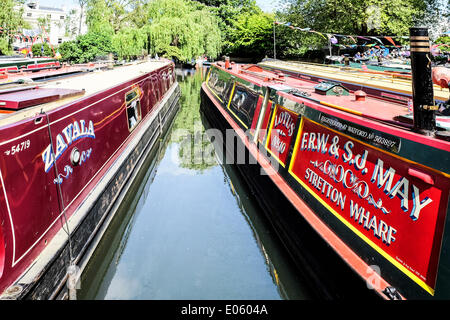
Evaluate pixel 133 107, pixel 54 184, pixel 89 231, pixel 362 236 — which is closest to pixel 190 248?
pixel 89 231

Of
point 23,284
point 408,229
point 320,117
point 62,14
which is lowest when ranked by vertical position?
point 23,284

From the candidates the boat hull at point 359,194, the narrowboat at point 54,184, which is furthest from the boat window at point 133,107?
the boat hull at point 359,194

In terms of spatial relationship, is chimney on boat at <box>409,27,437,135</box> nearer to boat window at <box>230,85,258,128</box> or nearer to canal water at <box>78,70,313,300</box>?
canal water at <box>78,70,313,300</box>

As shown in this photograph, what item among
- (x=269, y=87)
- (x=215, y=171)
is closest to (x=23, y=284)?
(x=269, y=87)

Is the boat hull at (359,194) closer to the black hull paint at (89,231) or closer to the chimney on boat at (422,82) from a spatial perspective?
the chimney on boat at (422,82)

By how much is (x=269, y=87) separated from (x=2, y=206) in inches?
147

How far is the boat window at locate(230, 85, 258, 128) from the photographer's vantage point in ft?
19.2

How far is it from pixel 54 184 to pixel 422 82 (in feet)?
9.34

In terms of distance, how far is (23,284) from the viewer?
2.38 meters

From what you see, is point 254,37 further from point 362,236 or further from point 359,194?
point 362,236

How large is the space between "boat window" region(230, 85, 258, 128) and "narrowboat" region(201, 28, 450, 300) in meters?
1.18

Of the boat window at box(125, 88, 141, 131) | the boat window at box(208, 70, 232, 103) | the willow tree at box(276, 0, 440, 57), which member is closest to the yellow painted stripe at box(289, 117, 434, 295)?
the boat window at box(125, 88, 141, 131)
